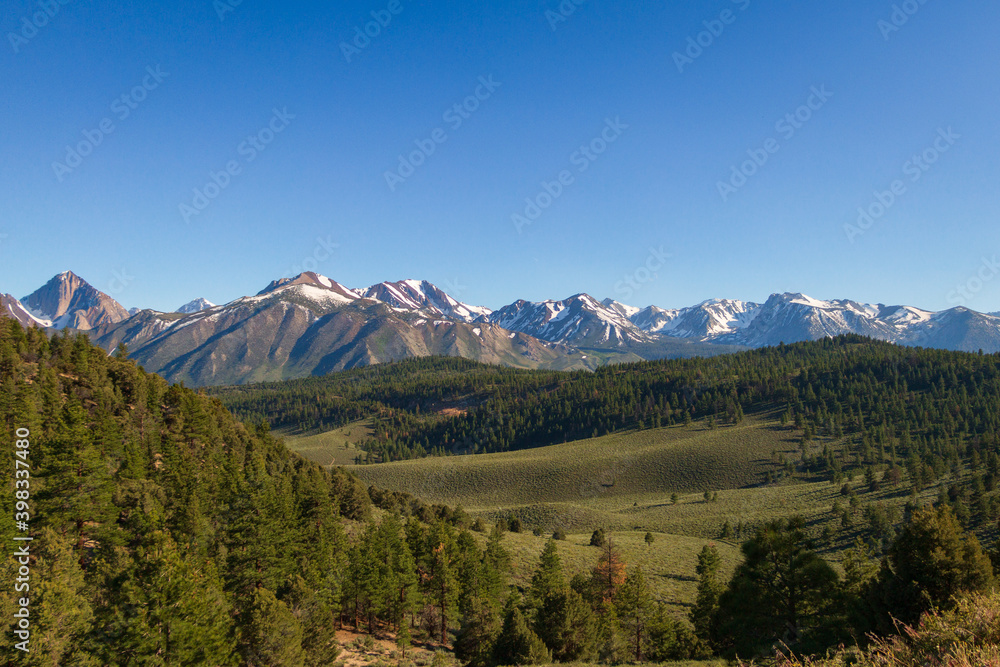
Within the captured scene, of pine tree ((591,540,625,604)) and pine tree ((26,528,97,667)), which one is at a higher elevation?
pine tree ((26,528,97,667))

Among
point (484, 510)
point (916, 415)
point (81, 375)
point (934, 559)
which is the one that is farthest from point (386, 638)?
point (916, 415)

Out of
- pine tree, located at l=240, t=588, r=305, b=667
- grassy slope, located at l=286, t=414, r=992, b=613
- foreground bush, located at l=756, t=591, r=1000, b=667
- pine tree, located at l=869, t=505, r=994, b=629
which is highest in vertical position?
foreground bush, located at l=756, t=591, r=1000, b=667

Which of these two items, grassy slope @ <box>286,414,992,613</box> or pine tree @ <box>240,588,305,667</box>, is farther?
grassy slope @ <box>286,414,992,613</box>

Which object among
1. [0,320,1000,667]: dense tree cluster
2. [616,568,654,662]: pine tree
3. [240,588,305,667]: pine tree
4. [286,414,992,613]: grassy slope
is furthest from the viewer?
[286,414,992,613]: grassy slope

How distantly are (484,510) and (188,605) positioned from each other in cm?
10376

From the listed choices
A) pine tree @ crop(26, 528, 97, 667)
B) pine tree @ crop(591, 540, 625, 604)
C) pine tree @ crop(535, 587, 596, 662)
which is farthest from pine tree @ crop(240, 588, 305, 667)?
pine tree @ crop(591, 540, 625, 604)

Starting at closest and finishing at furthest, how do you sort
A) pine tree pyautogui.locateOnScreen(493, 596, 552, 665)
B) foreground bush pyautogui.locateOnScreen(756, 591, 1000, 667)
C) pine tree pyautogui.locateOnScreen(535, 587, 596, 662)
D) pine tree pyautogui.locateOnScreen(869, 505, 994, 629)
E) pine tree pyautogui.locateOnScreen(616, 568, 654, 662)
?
1. foreground bush pyautogui.locateOnScreen(756, 591, 1000, 667)
2. pine tree pyautogui.locateOnScreen(869, 505, 994, 629)
3. pine tree pyautogui.locateOnScreen(493, 596, 552, 665)
4. pine tree pyautogui.locateOnScreen(535, 587, 596, 662)
5. pine tree pyautogui.locateOnScreen(616, 568, 654, 662)

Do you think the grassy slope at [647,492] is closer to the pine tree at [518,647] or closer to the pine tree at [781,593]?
the pine tree at [518,647]

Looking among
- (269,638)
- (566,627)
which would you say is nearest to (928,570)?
(566,627)

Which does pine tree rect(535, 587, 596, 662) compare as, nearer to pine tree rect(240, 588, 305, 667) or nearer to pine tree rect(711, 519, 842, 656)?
pine tree rect(711, 519, 842, 656)

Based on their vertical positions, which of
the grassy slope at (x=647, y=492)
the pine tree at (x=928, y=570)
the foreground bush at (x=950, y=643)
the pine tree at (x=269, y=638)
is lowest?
the grassy slope at (x=647, y=492)

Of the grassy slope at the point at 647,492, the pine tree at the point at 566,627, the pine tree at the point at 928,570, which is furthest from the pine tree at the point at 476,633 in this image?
the pine tree at the point at 928,570

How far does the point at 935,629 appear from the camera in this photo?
9219 millimetres

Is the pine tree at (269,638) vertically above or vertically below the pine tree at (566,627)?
above
